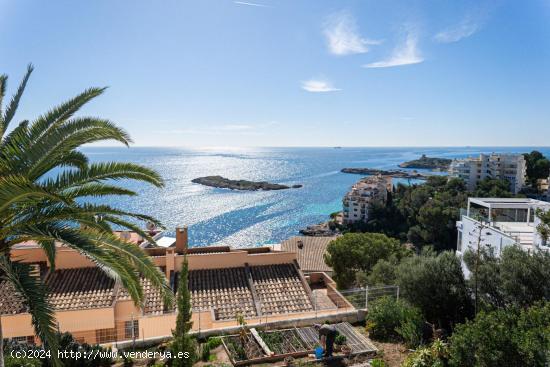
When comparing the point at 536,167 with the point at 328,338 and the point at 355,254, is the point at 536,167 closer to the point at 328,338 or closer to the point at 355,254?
the point at 355,254

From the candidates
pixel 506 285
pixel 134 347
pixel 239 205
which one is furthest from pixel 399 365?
pixel 239 205

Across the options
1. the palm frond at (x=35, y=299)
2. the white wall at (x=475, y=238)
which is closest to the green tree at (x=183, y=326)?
the palm frond at (x=35, y=299)

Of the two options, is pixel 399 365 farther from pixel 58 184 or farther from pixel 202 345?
pixel 58 184

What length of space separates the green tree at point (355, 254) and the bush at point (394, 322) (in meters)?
13.3

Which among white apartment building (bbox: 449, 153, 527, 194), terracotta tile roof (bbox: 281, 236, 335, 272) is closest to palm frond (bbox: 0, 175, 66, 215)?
terracotta tile roof (bbox: 281, 236, 335, 272)

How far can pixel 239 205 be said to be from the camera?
77188 millimetres

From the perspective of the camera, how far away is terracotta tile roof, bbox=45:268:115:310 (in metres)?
12.0

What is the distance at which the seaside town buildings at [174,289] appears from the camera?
35.1ft

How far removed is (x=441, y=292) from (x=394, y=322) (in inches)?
62.1

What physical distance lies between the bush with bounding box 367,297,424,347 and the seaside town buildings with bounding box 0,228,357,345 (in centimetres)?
82

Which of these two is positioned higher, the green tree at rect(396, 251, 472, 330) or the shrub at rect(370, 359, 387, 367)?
the green tree at rect(396, 251, 472, 330)

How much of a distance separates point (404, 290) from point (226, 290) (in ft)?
21.1

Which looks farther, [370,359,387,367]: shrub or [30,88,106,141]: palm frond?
[370,359,387,367]: shrub

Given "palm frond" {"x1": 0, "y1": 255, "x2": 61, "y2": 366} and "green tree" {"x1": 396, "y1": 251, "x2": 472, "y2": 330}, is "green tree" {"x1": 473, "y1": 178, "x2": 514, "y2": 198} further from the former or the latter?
"palm frond" {"x1": 0, "y1": 255, "x2": 61, "y2": 366}
